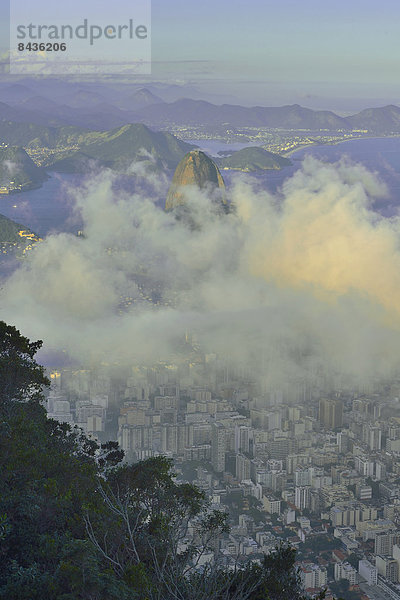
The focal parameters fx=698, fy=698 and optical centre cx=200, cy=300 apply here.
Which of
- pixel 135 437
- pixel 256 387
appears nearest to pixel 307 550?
pixel 135 437

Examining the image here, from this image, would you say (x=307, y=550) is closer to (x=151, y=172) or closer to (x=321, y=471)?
(x=321, y=471)

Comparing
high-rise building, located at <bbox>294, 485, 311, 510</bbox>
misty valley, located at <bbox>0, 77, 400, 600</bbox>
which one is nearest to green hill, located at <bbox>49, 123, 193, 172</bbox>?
misty valley, located at <bbox>0, 77, 400, 600</bbox>

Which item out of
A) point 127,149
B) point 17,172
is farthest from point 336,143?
point 17,172

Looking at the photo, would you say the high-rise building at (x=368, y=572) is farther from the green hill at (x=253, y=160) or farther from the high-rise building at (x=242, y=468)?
the green hill at (x=253, y=160)

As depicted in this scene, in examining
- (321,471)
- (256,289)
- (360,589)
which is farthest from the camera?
(256,289)

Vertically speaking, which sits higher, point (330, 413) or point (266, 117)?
point (266, 117)

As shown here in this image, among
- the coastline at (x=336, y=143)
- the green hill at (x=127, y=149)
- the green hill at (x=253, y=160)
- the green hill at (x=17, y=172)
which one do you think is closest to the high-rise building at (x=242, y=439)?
the green hill at (x=253, y=160)

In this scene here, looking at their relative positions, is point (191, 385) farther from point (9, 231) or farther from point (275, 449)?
point (9, 231)
